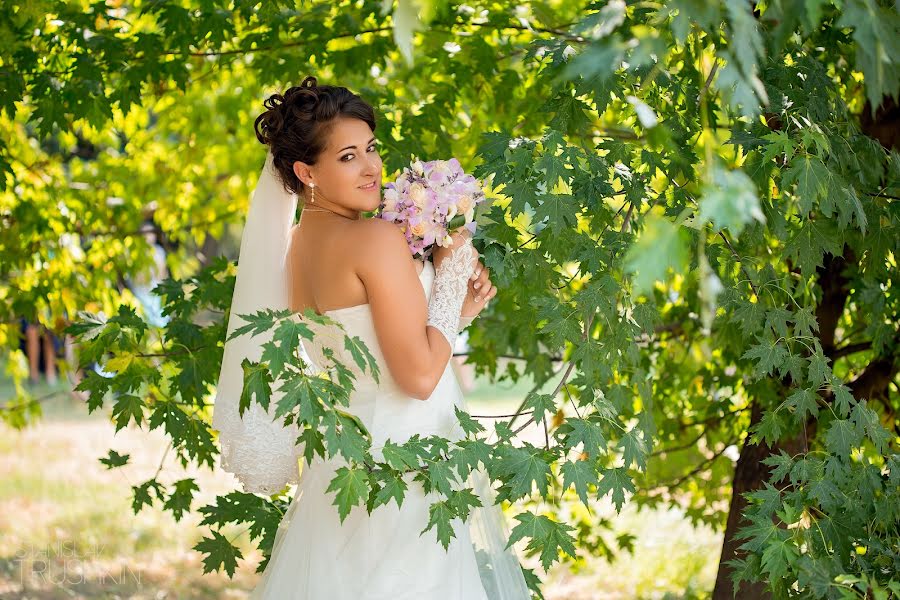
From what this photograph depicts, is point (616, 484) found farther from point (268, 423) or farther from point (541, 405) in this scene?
point (268, 423)

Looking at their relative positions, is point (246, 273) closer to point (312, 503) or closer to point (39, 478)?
point (312, 503)

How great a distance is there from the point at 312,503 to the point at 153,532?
4298 mm

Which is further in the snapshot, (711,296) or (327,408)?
(327,408)

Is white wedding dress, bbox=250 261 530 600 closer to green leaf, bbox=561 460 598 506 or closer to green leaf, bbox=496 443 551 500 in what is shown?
green leaf, bbox=496 443 551 500

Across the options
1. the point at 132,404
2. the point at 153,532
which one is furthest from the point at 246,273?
the point at 153,532

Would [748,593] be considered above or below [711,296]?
below

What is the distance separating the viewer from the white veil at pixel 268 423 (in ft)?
9.73

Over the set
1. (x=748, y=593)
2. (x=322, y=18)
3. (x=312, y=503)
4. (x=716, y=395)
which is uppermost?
(x=322, y=18)

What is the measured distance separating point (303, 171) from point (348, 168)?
137mm

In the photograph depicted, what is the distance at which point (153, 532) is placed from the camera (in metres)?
6.79

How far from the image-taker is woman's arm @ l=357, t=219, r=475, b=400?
99.8 inches

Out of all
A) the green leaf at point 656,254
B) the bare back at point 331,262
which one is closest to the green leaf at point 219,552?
the bare back at point 331,262

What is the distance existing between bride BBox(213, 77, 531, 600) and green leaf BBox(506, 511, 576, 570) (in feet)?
0.97

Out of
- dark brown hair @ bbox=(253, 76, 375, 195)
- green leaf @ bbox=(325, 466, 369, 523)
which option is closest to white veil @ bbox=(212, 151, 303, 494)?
dark brown hair @ bbox=(253, 76, 375, 195)
